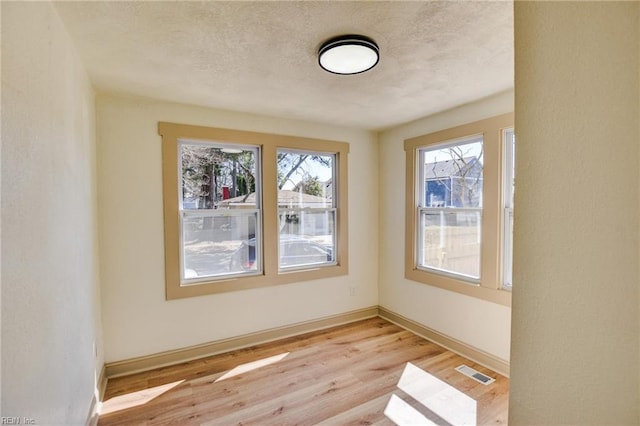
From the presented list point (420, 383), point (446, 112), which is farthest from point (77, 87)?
point (420, 383)

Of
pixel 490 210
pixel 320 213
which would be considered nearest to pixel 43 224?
pixel 320 213

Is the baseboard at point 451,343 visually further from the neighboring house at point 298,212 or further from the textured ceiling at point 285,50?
the textured ceiling at point 285,50

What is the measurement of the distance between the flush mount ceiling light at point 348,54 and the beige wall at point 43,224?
134cm

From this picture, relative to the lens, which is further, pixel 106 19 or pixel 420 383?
pixel 420 383

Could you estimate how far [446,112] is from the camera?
10.2 feet

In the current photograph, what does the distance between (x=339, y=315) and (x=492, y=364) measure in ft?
5.43

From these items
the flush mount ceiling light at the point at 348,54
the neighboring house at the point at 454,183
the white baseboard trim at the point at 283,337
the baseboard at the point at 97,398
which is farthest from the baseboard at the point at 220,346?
the flush mount ceiling light at the point at 348,54

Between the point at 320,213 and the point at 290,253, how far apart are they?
606 millimetres

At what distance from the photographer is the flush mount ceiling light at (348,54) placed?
171cm

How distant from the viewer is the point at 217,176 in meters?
3.08

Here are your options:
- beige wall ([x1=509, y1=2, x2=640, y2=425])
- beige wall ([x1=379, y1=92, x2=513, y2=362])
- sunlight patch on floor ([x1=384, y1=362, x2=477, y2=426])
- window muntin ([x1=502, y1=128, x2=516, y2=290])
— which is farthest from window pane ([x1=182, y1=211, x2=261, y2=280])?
beige wall ([x1=509, y1=2, x2=640, y2=425])

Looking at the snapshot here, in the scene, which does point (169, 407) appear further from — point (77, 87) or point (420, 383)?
point (77, 87)

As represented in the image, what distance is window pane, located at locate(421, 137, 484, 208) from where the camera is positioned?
293 cm

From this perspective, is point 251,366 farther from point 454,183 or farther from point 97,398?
point 454,183
